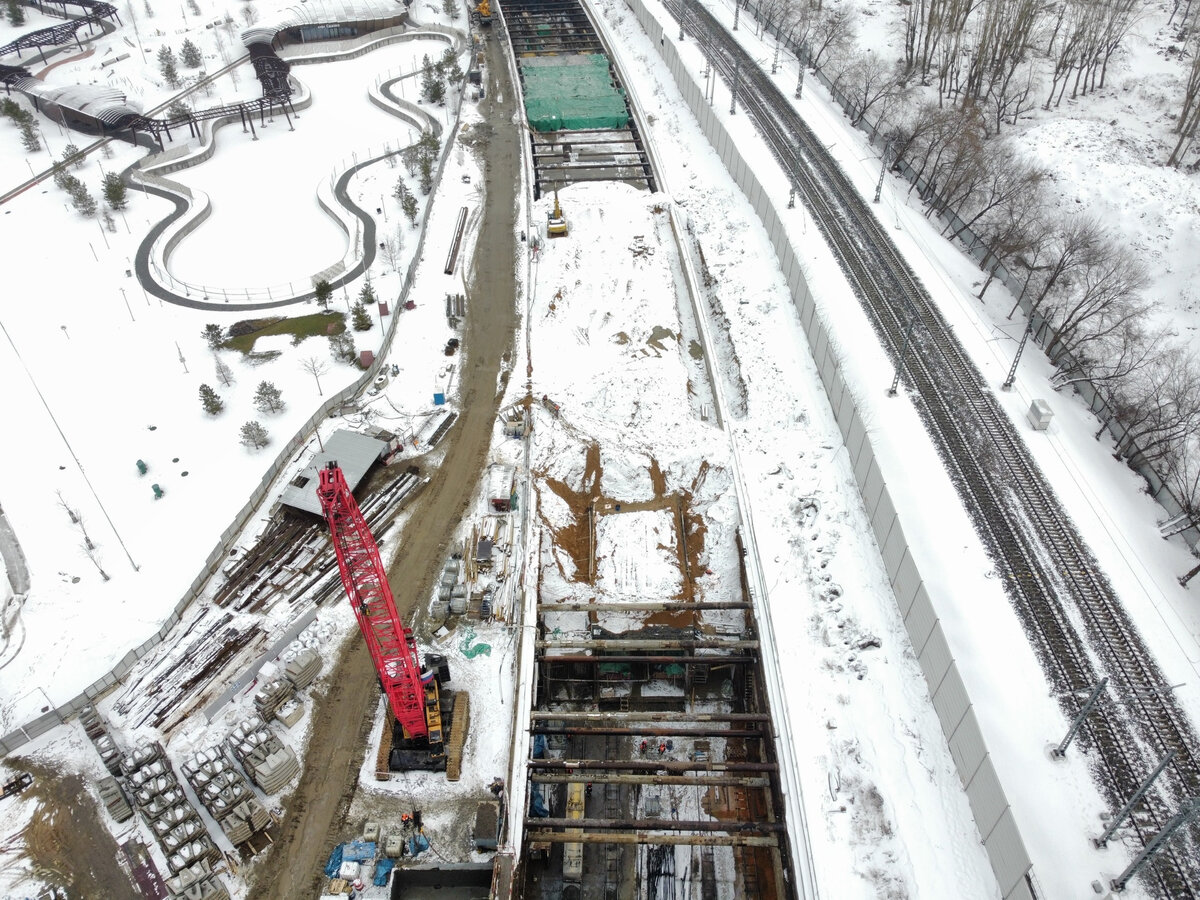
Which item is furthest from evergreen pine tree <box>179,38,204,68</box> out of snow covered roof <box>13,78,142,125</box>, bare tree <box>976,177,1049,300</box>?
bare tree <box>976,177,1049,300</box>

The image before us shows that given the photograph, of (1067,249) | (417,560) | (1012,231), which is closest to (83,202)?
(417,560)

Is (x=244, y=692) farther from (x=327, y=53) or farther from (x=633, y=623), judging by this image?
(x=327, y=53)

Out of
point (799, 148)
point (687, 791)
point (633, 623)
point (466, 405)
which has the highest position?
point (799, 148)

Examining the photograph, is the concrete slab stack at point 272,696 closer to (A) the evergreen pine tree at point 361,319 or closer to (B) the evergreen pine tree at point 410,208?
(A) the evergreen pine tree at point 361,319

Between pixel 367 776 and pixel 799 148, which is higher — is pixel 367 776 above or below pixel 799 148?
below

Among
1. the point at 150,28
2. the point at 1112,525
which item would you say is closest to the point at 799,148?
the point at 1112,525

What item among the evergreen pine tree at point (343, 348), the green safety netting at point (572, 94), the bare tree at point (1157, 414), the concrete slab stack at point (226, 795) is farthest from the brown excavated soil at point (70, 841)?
the green safety netting at point (572, 94)

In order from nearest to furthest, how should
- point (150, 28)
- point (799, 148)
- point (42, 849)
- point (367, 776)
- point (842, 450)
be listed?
point (42, 849)
point (367, 776)
point (842, 450)
point (799, 148)
point (150, 28)
